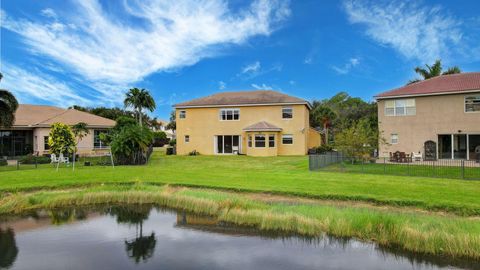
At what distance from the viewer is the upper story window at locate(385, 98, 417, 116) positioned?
92.9ft

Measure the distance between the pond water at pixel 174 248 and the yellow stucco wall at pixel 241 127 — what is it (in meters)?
24.2

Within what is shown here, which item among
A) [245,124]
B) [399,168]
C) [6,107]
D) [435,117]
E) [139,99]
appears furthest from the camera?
[139,99]

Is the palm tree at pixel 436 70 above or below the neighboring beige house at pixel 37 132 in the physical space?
above

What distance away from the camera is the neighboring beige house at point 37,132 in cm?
3378

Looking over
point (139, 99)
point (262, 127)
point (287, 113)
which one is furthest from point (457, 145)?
point (139, 99)

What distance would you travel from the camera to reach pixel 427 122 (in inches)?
1085

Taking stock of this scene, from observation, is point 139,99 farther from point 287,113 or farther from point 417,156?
point 417,156

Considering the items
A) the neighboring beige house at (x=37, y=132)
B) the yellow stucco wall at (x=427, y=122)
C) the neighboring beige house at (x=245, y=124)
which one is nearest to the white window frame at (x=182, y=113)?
the neighboring beige house at (x=245, y=124)

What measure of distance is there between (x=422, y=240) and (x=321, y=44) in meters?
29.2

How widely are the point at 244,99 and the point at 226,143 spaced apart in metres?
5.41

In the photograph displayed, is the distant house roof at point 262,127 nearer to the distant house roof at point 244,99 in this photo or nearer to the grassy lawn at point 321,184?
the distant house roof at point 244,99

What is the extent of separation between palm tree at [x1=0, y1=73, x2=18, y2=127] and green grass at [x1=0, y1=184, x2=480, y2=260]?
47.1 feet

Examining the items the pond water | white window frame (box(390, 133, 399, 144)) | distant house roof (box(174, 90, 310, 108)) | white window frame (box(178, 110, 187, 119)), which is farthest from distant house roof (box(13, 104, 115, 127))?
white window frame (box(390, 133, 399, 144))

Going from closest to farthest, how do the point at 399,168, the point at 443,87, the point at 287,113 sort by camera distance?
1. the point at 399,168
2. the point at 443,87
3. the point at 287,113
